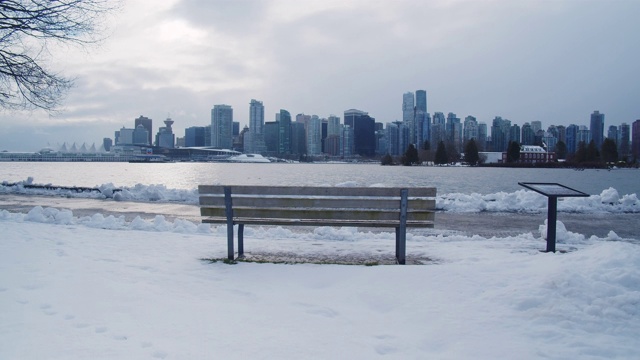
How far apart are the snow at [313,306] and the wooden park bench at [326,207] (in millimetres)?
647

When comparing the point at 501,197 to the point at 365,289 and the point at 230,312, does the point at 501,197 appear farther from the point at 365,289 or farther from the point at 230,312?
the point at 230,312

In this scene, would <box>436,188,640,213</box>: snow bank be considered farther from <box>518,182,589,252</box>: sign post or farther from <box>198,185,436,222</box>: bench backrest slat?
<box>198,185,436,222</box>: bench backrest slat

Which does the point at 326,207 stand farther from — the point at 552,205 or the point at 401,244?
the point at 552,205

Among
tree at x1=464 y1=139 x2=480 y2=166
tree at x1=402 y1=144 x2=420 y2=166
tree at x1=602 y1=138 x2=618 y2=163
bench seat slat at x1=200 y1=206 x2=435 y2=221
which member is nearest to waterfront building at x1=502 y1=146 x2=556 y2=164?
tree at x1=464 y1=139 x2=480 y2=166

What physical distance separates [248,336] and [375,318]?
3.98ft

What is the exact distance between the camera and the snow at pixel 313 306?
11.7 feet

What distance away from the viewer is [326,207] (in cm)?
627

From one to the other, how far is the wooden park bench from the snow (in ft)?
2.12

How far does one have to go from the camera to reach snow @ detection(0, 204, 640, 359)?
3.56m

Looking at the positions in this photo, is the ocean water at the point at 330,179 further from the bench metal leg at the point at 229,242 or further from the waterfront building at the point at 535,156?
the waterfront building at the point at 535,156

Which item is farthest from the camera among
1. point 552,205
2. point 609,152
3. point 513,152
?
point 513,152

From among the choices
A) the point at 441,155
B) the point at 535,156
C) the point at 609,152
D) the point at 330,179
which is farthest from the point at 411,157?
the point at 330,179

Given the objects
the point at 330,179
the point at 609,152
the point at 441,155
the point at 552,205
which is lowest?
the point at 330,179

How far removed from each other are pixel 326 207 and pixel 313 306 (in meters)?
1.93
